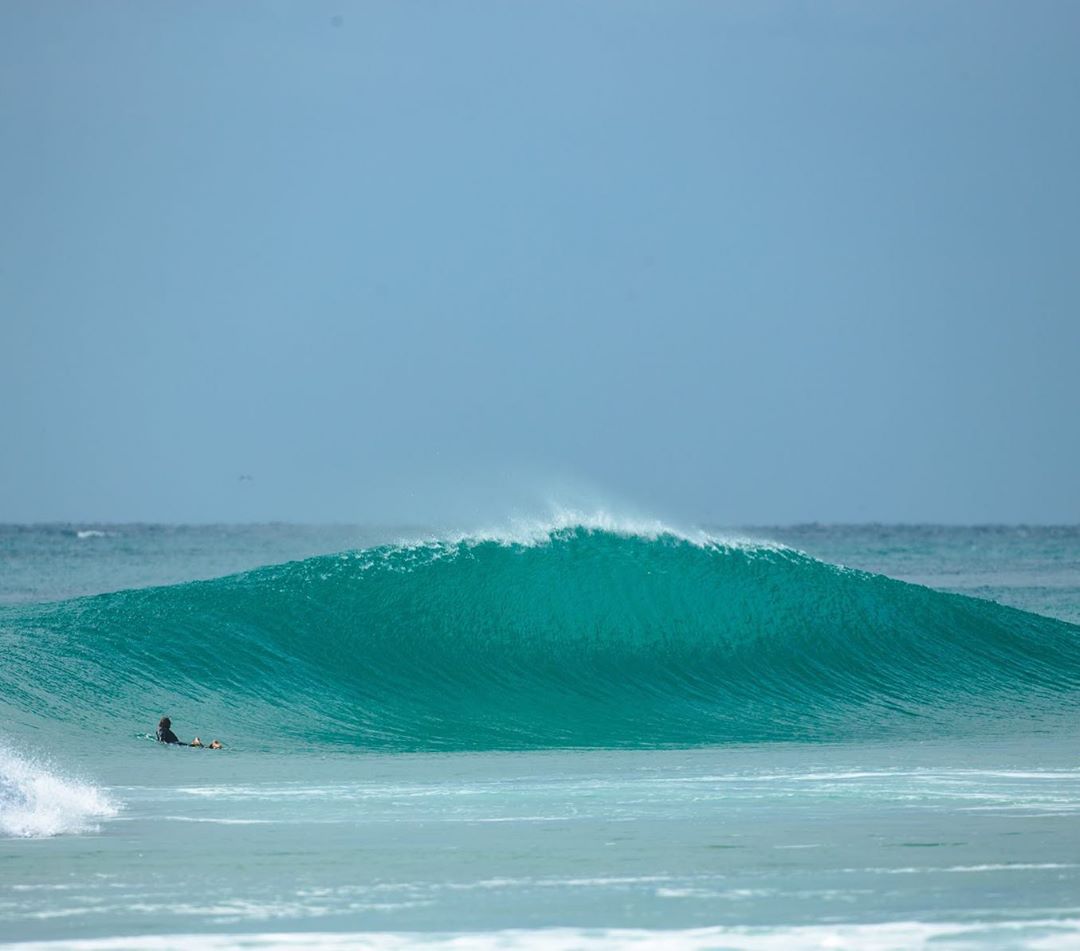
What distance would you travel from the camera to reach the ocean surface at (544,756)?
7.27 meters

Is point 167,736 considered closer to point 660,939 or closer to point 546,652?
point 546,652

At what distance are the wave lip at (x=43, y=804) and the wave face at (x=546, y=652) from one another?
148 inches

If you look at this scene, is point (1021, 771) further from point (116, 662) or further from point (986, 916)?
point (116, 662)

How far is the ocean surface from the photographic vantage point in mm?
7266

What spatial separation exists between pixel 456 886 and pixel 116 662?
967 cm

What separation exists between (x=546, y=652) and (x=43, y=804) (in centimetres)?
886

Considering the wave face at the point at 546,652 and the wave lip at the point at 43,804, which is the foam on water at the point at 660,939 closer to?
the wave lip at the point at 43,804

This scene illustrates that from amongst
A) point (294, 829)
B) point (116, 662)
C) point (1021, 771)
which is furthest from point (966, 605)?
point (294, 829)

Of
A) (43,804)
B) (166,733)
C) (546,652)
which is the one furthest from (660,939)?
(546,652)

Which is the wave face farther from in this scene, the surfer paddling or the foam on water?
the foam on water

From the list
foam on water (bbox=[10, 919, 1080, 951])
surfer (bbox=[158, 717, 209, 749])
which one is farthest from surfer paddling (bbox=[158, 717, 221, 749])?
foam on water (bbox=[10, 919, 1080, 951])

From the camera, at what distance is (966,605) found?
65.5 feet

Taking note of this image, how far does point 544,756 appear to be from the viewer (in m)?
13.3

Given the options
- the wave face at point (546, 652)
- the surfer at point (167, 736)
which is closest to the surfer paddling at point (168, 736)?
the surfer at point (167, 736)
